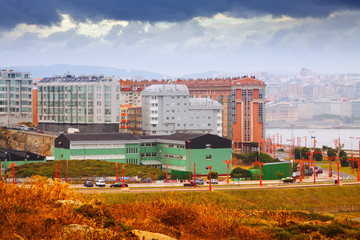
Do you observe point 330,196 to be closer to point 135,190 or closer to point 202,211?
point 135,190

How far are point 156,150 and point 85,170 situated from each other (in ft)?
58.4

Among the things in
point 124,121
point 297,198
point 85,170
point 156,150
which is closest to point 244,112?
point 124,121

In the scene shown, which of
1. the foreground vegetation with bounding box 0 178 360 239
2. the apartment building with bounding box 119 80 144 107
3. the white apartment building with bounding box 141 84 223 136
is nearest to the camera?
the foreground vegetation with bounding box 0 178 360 239

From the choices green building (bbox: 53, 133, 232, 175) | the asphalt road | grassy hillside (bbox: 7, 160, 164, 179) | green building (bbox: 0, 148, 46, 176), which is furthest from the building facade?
the asphalt road

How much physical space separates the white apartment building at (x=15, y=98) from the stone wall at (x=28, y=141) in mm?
10711

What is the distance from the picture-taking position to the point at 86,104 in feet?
349

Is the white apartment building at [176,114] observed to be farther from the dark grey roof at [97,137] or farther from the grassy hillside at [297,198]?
the grassy hillside at [297,198]

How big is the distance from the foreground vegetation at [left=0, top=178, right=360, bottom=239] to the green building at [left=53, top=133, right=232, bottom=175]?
2004 inches

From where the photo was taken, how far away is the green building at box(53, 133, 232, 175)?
78125 mm

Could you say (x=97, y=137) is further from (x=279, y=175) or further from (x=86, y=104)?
(x=86, y=104)

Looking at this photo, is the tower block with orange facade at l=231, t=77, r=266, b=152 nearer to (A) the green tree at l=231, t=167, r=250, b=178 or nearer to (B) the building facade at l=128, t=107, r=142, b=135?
(B) the building facade at l=128, t=107, r=142, b=135

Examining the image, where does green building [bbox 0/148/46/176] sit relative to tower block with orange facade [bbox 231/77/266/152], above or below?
below

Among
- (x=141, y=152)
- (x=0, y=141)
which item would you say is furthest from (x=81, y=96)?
(x=141, y=152)

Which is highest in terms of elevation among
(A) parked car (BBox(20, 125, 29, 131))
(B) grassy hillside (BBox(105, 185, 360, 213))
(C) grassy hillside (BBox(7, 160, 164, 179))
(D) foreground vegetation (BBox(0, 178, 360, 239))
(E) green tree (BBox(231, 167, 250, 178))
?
(A) parked car (BBox(20, 125, 29, 131))
